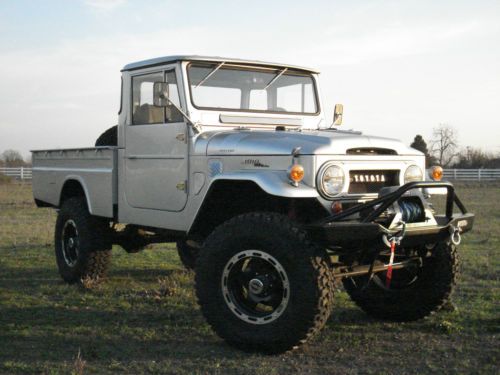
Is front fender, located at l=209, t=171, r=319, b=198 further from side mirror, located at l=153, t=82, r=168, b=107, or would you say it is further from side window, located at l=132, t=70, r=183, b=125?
side window, located at l=132, t=70, r=183, b=125

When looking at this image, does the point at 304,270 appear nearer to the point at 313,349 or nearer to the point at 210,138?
the point at 313,349

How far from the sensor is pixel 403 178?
217 inches

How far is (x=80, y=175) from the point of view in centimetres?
759

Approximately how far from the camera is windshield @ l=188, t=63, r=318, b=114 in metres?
6.24

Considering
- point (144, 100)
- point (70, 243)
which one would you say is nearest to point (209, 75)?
point (144, 100)

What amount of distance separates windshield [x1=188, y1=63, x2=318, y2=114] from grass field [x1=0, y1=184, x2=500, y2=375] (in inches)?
82.1

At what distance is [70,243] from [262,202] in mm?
3367

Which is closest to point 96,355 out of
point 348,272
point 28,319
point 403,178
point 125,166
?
point 28,319

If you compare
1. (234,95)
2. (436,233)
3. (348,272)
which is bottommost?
(348,272)

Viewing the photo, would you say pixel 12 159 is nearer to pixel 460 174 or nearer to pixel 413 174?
pixel 460 174

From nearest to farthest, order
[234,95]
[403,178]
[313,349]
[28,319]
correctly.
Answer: [313,349] < [403,178] < [28,319] < [234,95]

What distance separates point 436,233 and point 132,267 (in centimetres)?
503

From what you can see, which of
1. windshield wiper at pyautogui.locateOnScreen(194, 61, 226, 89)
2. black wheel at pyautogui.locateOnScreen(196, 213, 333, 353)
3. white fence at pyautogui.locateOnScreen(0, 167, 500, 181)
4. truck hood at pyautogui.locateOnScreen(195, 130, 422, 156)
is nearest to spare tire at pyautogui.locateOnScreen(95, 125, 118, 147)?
windshield wiper at pyautogui.locateOnScreen(194, 61, 226, 89)

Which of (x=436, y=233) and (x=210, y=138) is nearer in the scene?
(x=436, y=233)
